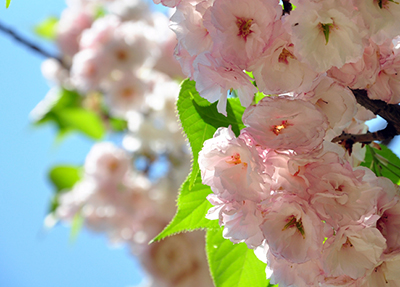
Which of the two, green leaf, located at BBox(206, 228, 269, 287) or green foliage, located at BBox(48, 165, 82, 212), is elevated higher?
green leaf, located at BBox(206, 228, 269, 287)

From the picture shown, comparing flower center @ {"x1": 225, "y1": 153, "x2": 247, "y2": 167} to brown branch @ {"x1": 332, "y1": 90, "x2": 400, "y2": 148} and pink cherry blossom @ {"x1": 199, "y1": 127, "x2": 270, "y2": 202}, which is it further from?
brown branch @ {"x1": 332, "y1": 90, "x2": 400, "y2": 148}

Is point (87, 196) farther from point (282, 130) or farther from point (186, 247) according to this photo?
point (282, 130)

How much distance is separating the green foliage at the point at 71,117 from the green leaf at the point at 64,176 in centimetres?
26

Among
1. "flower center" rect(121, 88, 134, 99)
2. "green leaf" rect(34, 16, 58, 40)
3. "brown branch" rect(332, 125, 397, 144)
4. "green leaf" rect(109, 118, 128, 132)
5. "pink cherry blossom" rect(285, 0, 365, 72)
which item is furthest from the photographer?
"green leaf" rect(34, 16, 58, 40)

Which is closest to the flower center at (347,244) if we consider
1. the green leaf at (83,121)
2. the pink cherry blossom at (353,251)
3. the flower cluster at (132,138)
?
the pink cherry blossom at (353,251)

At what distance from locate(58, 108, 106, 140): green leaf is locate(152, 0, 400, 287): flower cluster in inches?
61.4

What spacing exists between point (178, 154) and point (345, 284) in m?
1.38

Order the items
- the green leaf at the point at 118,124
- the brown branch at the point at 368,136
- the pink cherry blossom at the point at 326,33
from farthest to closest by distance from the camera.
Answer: the green leaf at the point at 118,124, the brown branch at the point at 368,136, the pink cherry blossom at the point at 326,33

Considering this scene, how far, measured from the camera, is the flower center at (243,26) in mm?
287

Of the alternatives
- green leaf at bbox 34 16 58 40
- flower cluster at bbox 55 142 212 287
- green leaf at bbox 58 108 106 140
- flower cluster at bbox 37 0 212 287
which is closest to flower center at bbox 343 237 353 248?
flower cluster at bbox 37 0 212 287

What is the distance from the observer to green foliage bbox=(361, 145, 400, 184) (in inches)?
17.3

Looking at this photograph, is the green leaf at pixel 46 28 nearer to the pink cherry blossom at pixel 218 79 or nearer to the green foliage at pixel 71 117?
the green foliage at pixel 71 117

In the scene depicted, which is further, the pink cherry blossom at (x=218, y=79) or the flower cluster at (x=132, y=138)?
the flower cluster at (x=132, y=138)

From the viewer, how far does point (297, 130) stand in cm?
28
